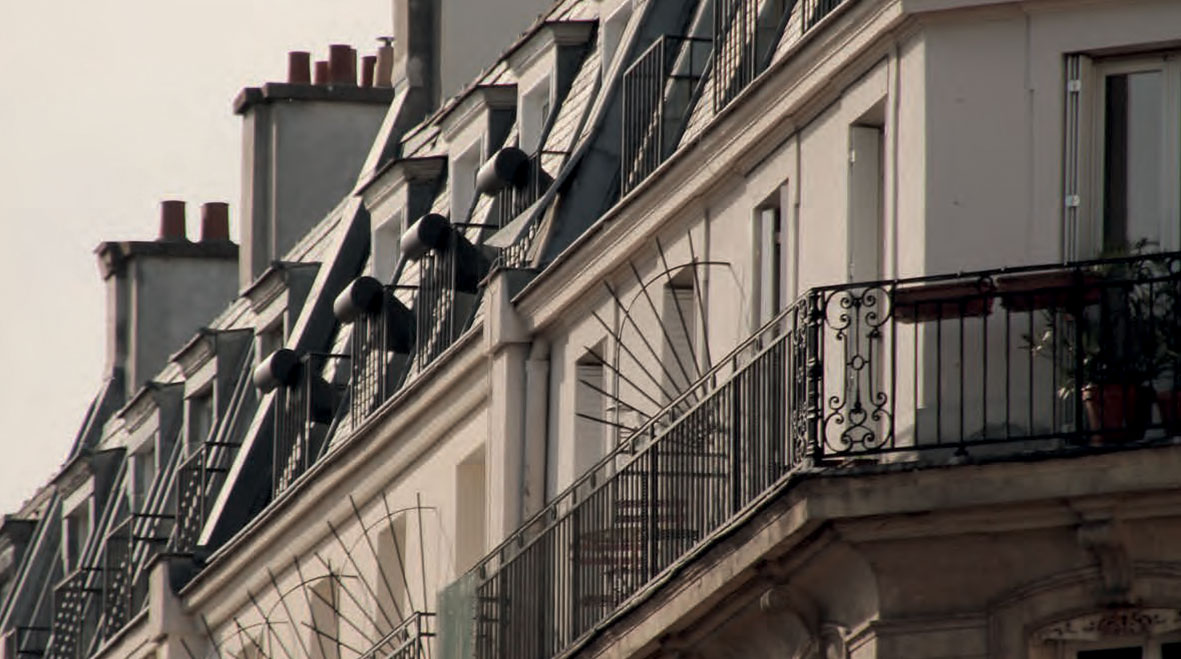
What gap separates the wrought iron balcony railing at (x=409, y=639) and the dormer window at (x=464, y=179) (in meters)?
3.93

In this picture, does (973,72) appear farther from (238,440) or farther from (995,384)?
(238,440)

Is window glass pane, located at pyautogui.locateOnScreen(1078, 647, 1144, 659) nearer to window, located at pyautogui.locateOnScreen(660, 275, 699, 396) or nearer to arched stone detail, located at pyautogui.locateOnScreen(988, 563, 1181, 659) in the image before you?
arched stone detail, located at pyautogui.locateOnScreen(988, 563, 1181, 659)

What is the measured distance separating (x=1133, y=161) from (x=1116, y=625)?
9.78 ft

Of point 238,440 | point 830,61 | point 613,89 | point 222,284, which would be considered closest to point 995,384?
point 830,61

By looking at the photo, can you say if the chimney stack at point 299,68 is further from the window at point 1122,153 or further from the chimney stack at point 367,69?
the window at point 1122,153

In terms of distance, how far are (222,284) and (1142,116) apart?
104 feet

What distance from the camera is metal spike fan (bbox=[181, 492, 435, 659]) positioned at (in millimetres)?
44656

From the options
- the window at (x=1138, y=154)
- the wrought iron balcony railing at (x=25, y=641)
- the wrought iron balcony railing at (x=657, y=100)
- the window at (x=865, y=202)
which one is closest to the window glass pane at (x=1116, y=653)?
the window at (x=1138, y=154)

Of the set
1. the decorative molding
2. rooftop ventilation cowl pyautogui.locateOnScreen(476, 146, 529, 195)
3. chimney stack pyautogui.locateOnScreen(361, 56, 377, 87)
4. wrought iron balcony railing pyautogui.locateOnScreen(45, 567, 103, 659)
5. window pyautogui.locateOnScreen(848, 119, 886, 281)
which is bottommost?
wrought iron balcony railing pyautogui.locateOnScreen(45, 567, 103, 659)

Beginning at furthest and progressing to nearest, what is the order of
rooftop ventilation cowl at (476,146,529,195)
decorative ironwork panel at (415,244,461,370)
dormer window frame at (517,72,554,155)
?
dormer window frame at (517,72,554,155) → decorative ironwork panel at (415,244,461,370) → rooftop ventilation cowl at (476,146,529,195)

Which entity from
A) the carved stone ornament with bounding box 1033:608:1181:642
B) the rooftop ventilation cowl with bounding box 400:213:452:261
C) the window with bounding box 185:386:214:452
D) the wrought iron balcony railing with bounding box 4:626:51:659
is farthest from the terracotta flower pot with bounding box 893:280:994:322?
the wrought iron balcony railing with bounding box 4:626:51:659

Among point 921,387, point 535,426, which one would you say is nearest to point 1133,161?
point 921,387

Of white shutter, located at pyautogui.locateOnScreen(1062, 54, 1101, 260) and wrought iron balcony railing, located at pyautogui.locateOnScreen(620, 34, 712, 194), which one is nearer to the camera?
white shutter, located at pyautogui.locateOnScreen(1062, 54, 1101, 260)

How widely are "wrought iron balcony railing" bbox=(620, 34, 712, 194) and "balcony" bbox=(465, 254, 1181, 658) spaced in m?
3.67
